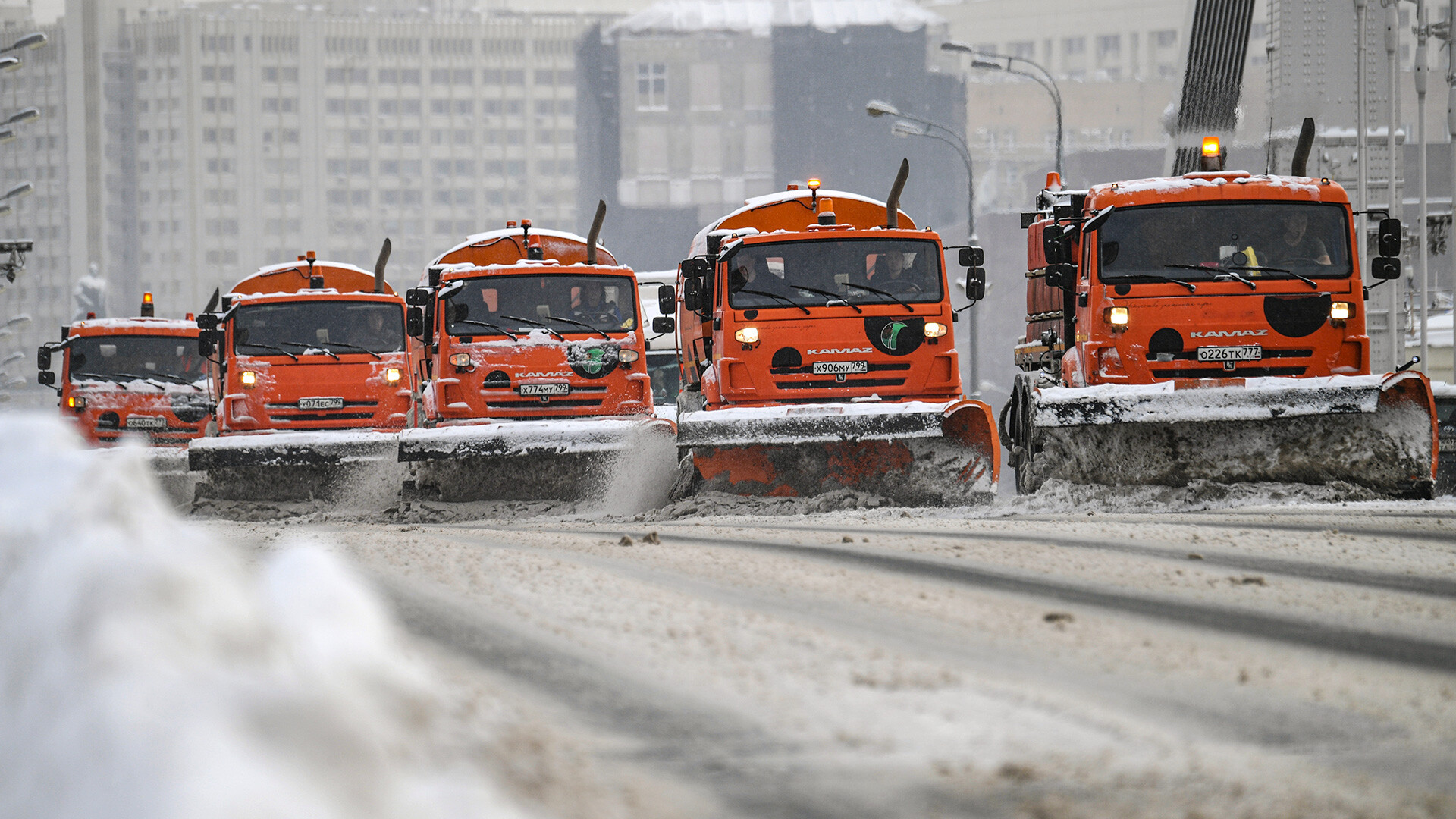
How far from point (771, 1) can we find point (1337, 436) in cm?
11693

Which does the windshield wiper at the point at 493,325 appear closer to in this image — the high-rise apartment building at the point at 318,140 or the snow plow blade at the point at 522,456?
the snow plow blade at the point at 522,456

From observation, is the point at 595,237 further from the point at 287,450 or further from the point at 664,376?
the point at 664,376

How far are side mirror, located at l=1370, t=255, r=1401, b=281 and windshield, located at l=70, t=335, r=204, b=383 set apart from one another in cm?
1568

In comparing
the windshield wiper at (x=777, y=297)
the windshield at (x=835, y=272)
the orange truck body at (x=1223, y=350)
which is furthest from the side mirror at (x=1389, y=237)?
the windshield wiper at (x=777, y=297)

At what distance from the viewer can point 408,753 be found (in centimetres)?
248

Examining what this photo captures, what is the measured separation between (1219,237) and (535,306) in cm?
639

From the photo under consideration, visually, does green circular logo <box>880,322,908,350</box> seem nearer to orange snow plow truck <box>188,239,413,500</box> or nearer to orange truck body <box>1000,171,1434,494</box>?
orange truck body <box>1000,171,1434,494</box>

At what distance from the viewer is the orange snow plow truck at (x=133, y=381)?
20.8 metres

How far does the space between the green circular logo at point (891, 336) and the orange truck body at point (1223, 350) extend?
1322 mm

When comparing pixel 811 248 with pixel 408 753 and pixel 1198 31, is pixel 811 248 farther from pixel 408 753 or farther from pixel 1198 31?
pixel 1198 31

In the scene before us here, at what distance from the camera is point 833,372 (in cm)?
1298

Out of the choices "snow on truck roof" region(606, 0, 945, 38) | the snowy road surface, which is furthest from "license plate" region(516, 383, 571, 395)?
"snow on truck roof" region(606, 0, 945, 38)

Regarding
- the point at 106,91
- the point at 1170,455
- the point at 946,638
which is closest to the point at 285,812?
the point at 946,638

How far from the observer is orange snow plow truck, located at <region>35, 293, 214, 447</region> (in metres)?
20.8
